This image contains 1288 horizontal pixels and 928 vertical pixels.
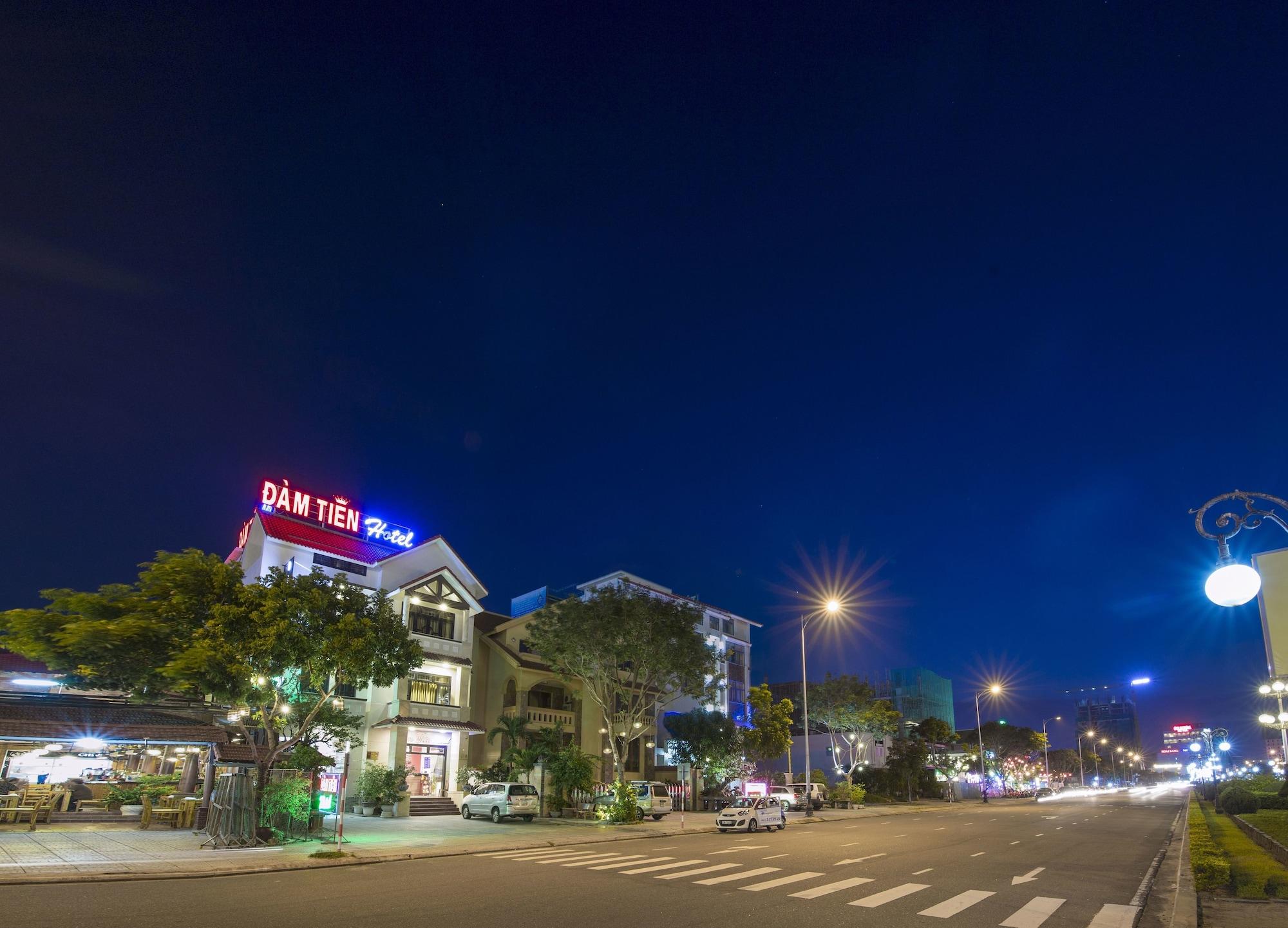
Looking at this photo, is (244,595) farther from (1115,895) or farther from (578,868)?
(1115,895)

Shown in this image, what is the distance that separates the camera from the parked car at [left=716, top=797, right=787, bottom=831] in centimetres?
3441

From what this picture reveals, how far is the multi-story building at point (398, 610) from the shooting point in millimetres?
41469

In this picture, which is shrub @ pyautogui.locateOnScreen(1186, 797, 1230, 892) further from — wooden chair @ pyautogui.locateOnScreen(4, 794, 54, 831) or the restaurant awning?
wooden chair @ pyautogui.locateOnScreen(4, 794, 54, 831)

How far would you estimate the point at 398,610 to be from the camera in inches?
1703

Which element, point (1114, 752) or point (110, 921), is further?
point (1114, 752)

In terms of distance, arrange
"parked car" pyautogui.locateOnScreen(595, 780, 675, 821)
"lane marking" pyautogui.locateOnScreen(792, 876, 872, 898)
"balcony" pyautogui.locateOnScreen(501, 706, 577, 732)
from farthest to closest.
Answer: "balcony" pyautogui.locateOnScreen(501, 706, 577, 732)
"parked car" pyautogui.locateOnScreen(595, 780, 675, 821)
"lane marking" pyautogui.locateOnScreen(792, 876, 872, 898)

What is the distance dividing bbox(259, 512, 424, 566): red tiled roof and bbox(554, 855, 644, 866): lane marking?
1069 inches

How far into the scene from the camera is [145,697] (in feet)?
89.5

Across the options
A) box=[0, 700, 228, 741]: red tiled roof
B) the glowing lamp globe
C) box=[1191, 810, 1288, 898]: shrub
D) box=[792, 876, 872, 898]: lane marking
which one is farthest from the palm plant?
the glowing lamp globe

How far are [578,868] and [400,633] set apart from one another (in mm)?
11548

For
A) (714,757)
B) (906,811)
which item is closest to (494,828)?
(714,757)

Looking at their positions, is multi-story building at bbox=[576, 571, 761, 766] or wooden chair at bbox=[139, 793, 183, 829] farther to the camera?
multi-story building at bbox=[576, 571, 761, 766]

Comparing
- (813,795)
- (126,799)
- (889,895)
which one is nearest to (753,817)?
(889,895)

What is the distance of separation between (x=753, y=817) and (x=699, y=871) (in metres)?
16.7
